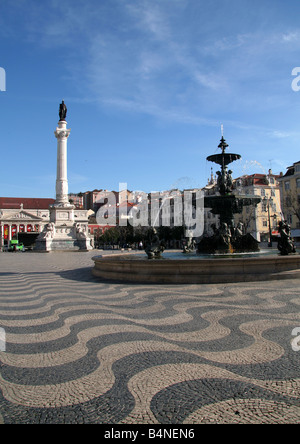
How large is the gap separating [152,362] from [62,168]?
52.8 m

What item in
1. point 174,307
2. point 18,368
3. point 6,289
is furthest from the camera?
point 6,289

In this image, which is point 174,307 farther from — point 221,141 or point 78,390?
point 221,141

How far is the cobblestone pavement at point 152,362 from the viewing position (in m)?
2.61

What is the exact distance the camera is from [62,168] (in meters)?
53.5

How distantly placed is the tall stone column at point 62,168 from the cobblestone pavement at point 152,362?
156 feet

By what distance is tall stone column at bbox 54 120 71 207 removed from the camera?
53094 mm

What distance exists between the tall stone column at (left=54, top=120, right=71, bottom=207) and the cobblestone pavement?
156ft

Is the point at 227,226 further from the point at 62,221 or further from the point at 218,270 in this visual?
the point at 62,221

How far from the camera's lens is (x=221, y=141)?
1703 cm

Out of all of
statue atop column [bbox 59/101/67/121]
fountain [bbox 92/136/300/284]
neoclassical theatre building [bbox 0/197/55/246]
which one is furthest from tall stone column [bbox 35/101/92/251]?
neoclassical theatre building [bbox 0/197/55/246]

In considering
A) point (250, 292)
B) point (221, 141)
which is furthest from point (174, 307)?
point (221, 141)

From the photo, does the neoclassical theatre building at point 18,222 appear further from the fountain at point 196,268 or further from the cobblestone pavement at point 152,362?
the cobblestone pavement at point 152,362

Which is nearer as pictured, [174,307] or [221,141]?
[174,307]
